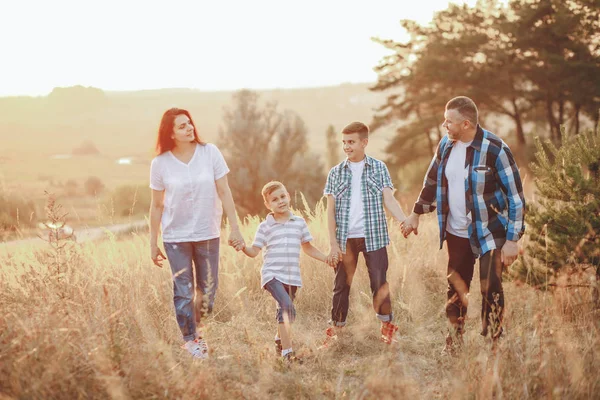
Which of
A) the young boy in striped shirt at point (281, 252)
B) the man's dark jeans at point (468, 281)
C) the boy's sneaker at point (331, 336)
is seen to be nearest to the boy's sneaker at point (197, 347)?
the young boy in striped shirt at point (281, 252)

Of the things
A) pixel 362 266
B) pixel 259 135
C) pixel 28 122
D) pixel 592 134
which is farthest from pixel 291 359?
pixel 28 122

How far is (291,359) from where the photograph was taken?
4.10 meters

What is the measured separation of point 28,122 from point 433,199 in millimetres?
66837

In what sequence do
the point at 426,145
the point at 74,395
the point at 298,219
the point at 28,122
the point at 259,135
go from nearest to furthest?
the point at 74,395
the point at 298,219
the point at 426,145
the point at 259,135
the point at 28,122

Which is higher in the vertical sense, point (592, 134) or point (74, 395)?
point (592, 134)

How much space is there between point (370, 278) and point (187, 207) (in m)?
1.47

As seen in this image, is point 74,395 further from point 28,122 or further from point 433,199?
point 28,122

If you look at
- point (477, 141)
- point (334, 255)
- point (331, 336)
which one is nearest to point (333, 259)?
point (334, 255)

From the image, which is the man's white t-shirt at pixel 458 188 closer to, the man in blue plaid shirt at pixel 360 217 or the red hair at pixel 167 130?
the man in blue plaid shirt at pixel 360 217

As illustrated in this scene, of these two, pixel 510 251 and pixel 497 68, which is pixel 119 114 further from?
pixel 510 251

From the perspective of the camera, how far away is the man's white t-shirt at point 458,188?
413 centimetres

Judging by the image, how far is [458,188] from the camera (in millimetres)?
4168

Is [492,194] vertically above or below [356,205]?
above

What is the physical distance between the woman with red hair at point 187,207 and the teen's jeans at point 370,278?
2.84 feet
